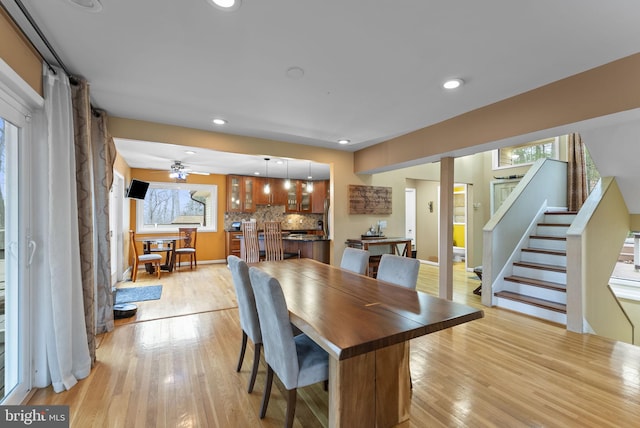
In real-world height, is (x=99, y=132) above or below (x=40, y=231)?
above

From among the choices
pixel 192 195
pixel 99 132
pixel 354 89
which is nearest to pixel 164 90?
pixel 99 132

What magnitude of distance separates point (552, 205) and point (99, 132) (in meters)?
6.93

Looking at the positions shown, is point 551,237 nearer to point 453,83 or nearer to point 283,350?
point 453,83

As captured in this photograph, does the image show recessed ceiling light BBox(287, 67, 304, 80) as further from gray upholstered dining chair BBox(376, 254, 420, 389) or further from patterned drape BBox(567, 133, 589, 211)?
patterned drape BBox(567, 133, 589, 211)

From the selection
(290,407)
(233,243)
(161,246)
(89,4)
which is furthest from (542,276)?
(161,246)

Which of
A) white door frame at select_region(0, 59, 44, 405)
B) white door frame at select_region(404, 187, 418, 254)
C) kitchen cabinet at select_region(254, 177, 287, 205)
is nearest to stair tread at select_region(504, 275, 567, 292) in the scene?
white door frame at select_region(404, 187, 418, 254)

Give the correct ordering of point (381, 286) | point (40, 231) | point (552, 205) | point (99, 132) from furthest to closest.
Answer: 1. point (552, 205)
2. point (99, 132)
3. point (381, 286)
4. point (40, 231)

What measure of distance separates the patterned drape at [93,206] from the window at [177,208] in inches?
157

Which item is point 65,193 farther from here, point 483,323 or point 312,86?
point 483,323

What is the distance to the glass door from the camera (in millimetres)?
1812

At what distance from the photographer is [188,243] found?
6602mm

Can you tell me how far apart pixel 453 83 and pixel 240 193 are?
5914 mm

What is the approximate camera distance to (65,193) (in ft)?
6.75

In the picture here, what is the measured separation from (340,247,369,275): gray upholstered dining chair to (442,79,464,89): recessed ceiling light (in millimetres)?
1678
